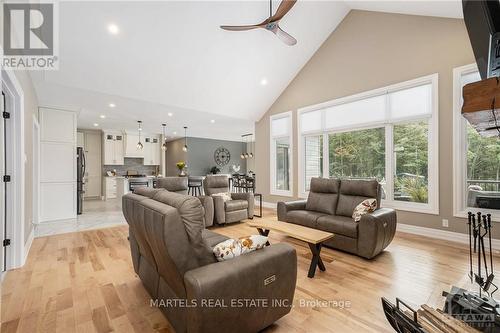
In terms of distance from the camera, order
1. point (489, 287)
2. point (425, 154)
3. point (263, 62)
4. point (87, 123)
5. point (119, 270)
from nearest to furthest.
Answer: point (489, 287) → point (119, 270) → point (425, 154) → point (263, 62) → point (87, 123)

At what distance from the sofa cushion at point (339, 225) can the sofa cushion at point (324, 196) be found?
0.31 metres

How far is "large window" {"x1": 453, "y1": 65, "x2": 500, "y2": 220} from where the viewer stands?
3.37 metres

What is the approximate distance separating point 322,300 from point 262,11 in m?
4.51

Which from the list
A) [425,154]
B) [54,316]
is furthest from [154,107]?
[425,154]

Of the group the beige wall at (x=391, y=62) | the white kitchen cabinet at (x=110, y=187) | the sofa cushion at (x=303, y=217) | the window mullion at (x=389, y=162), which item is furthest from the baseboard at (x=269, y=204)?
the white kitchen cabinet at (x=110, y=187)

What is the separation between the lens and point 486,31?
97cm

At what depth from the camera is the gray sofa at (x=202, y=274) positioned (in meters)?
1.25

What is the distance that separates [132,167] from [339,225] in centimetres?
890

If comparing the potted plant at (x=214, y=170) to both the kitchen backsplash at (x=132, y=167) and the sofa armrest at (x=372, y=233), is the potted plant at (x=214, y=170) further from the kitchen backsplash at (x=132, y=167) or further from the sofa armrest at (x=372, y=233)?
the sofa armrest at (x=372, y=233)

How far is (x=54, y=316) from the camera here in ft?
5.96

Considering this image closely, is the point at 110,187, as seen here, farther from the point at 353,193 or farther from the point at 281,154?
the point at 353,193

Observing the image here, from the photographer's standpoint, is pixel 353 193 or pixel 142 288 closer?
pixel 142 288

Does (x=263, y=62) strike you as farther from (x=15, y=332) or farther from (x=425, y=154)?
(x=15, y=332)

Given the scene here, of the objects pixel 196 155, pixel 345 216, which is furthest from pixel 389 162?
pixel 196 155
